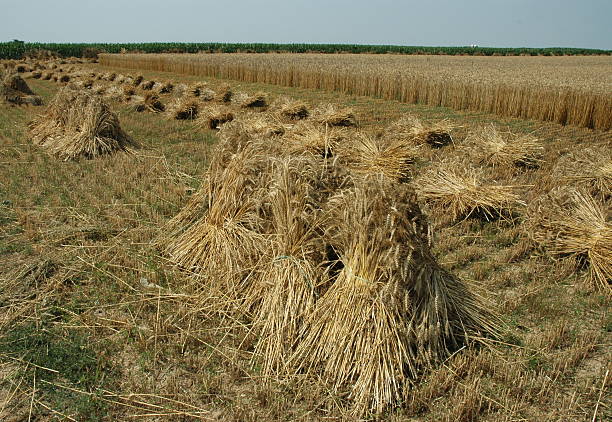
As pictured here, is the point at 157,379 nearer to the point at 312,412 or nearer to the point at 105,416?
the point at 105,416

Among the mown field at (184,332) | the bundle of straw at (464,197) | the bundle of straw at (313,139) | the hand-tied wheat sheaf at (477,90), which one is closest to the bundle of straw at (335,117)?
the bundle of straw at (313,139)

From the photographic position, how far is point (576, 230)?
5309 millimetres

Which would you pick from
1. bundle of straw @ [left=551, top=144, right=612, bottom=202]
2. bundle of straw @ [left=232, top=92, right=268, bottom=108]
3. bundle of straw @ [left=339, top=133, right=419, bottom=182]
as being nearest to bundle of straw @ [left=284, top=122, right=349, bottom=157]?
bundle of straw @ [left=339, top=133, right=419, bottom=182]

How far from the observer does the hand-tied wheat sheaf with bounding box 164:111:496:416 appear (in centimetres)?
333

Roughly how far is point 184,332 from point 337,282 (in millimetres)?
1343

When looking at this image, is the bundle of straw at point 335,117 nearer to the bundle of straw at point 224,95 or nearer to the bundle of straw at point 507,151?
the bundle of straw at point 507,151

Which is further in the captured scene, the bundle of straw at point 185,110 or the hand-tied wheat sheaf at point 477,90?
the bundle of straw at point 185,110

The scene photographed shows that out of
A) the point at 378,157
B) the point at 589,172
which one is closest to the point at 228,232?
the point at 378,157

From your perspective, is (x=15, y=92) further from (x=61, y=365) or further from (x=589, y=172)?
(x=589, y=172)

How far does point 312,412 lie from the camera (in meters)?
3.12

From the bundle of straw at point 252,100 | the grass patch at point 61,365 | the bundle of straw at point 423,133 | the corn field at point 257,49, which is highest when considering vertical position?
the corn field at point 257,49

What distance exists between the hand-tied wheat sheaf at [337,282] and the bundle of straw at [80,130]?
6.06 meters

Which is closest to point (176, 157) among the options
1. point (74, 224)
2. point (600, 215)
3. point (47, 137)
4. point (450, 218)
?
point (47, 137)

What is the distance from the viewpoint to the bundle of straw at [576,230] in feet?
16.2
